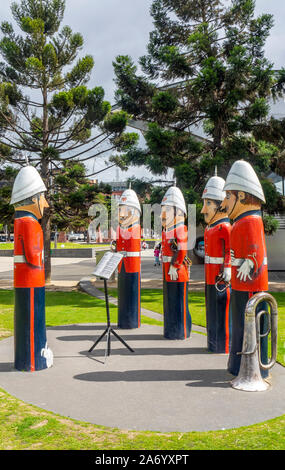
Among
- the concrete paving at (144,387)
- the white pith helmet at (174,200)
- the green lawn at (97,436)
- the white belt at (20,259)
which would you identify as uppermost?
the white pith helmet at (174,200)

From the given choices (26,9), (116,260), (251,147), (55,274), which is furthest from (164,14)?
(116,260)

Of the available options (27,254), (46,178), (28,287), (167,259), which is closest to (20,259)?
(27,254)

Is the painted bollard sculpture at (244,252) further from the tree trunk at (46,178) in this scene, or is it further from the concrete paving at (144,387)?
the tree trunk at (46,178)

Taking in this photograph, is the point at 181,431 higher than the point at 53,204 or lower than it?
lower

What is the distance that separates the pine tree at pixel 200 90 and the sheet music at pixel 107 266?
754 cm

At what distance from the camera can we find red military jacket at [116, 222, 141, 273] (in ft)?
26.8

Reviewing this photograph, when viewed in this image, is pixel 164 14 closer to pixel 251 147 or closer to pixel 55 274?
pixel 251 147

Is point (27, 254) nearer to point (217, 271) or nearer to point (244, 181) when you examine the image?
point (217, 271)

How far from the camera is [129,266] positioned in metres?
8.16

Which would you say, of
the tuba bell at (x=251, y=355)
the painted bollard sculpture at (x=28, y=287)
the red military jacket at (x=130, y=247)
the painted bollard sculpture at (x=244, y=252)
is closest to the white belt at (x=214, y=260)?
the painted bollard sculpture at (x=244, y=252)

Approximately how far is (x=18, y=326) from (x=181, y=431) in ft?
9.36

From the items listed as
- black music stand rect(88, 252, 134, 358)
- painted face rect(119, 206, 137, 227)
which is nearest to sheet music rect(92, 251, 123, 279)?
black music stand rect(88, 252, 134, 358)

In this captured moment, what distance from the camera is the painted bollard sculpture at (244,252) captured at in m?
5.07
